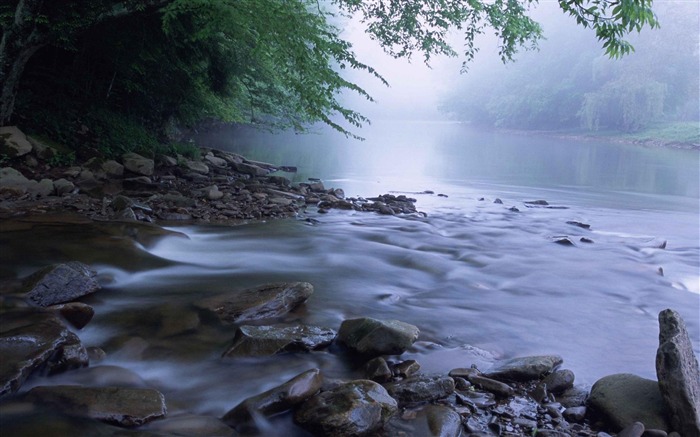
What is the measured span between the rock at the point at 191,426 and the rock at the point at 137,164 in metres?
8.57

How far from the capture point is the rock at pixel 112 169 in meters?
10.2

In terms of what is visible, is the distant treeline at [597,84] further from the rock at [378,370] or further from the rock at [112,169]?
the rock at [378,370]

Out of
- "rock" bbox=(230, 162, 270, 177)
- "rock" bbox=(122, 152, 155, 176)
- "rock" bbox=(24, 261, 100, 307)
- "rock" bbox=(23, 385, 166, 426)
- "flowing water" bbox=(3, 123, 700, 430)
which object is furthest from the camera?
"rock" bbox=(230, 162, 270, 177)

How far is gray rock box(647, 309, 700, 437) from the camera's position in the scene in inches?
125

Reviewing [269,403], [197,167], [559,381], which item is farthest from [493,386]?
[197,167]

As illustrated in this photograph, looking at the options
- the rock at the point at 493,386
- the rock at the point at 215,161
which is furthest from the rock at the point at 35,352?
the rock at the point at 215,161

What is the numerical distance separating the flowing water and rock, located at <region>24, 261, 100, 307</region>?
0.22 m

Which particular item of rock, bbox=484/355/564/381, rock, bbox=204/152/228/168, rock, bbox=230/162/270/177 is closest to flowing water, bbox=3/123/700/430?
rock, bbox=484/355/564/381

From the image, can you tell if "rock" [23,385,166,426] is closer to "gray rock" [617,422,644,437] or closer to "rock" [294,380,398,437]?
"rock" [294,380,398,437]

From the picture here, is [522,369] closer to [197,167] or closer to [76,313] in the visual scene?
[76,313]

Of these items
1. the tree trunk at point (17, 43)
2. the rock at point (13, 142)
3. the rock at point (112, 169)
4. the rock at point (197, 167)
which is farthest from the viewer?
the rock at point (197, 167)

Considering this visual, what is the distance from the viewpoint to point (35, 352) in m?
3.37

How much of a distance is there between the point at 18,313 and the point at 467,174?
66.3 feet

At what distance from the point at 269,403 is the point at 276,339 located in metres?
0.85
